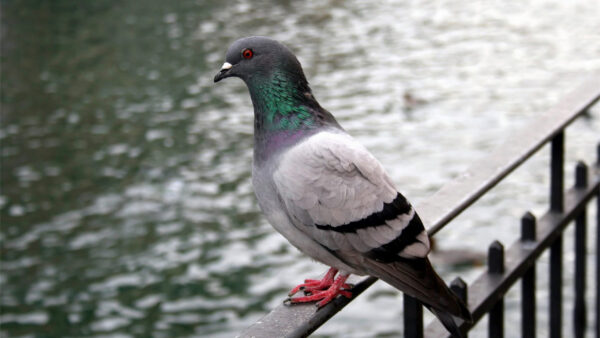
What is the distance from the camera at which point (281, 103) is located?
227 centimetres

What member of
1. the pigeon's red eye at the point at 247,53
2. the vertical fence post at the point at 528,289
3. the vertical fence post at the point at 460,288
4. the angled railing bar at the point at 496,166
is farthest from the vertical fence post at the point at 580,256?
the pigeon's red eye at the point at 247,53

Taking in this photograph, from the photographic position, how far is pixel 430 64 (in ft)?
49.2

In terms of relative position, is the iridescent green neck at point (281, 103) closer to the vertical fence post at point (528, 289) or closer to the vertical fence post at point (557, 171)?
the vertical fence post at point (528, 289)

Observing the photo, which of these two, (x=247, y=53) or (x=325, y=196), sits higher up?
(x=247, y=53)

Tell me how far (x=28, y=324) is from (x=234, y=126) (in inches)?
204

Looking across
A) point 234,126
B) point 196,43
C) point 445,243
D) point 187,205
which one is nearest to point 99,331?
point 187,205

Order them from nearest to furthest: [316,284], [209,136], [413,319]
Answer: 1. [413,319]
2. [316,284]
3. [209,136]

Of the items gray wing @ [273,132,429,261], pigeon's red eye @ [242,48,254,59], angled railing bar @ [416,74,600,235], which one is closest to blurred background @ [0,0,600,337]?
angled railing bar @ [416,74,600,235]

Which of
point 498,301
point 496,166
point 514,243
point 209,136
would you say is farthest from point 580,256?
point 209,136

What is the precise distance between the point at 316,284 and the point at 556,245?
37.0 inches

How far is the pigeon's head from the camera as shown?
2.27 metres

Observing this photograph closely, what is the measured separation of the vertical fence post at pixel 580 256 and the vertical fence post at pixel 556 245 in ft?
0.54

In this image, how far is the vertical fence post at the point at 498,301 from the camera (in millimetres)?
2385

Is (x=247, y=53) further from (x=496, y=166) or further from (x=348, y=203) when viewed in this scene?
(x=496, y=166)
